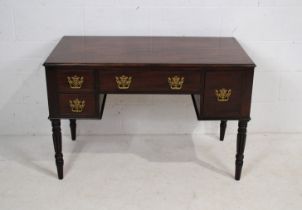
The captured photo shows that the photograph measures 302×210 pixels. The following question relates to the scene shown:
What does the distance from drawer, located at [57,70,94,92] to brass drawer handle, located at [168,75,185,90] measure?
1.25 feet

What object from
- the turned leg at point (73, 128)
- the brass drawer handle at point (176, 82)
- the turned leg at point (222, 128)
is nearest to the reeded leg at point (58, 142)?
the turned leg at point (73, 128)

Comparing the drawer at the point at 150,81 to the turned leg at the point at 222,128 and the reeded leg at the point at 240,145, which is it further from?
the turned leg at the point at 222,128

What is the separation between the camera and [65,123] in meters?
2.96

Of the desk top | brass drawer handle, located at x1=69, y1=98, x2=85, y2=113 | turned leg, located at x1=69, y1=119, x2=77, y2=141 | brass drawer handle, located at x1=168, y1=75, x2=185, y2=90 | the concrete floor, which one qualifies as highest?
the desk top

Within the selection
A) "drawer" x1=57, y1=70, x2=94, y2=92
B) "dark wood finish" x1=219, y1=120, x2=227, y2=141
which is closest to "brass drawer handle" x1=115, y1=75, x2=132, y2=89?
"drawer" x1=57, y1=70, x2=94, y2=92

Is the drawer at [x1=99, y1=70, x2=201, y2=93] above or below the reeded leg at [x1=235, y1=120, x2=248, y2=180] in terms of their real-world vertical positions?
above

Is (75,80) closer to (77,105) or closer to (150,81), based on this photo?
(77,105)

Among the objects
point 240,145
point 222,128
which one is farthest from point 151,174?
point 222,128

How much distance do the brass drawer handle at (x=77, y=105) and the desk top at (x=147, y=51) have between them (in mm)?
195

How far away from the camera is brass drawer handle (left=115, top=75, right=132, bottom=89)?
221 cm

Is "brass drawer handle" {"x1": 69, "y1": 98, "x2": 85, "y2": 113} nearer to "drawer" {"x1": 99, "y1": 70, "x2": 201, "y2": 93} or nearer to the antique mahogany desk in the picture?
the antique mahogany desk

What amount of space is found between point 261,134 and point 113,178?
108cm

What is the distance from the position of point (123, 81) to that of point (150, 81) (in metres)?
0.13

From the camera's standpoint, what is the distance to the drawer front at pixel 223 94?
7.24 ft
